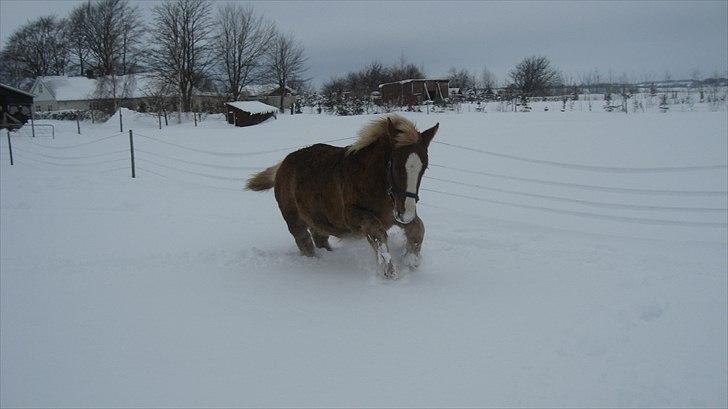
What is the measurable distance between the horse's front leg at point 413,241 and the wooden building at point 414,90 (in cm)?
2900

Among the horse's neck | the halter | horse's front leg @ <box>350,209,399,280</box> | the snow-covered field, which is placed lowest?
the snow-covered field

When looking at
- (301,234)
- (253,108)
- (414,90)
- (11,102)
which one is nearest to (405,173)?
(301,234)

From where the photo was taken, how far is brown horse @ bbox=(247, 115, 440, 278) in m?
4.24

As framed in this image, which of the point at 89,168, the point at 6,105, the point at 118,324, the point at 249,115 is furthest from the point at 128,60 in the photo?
the point at 118,324

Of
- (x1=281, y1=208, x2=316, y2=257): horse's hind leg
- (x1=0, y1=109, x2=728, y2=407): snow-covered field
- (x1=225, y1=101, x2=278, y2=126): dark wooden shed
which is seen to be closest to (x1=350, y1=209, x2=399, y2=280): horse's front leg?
(x1=0, y1=109, x2=728, y2=407): snow-covered field

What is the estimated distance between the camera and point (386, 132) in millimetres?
4539

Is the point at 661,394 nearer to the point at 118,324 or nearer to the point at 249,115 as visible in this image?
the point at 118,324

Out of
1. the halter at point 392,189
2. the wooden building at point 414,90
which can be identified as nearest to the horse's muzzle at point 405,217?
the halter at point 392,189

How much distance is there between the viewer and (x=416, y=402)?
2.65m

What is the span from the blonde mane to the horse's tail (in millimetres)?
1607

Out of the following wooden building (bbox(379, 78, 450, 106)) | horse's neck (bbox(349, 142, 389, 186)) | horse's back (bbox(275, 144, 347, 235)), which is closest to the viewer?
horse's neck (bbox(349, 142, 389, 186))

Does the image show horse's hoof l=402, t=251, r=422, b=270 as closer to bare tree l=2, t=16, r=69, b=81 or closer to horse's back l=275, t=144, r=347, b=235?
horse's back l=275, t=144, r=347, b=235

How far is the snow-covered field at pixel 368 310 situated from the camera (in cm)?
280

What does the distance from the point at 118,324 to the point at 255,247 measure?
2312mm
